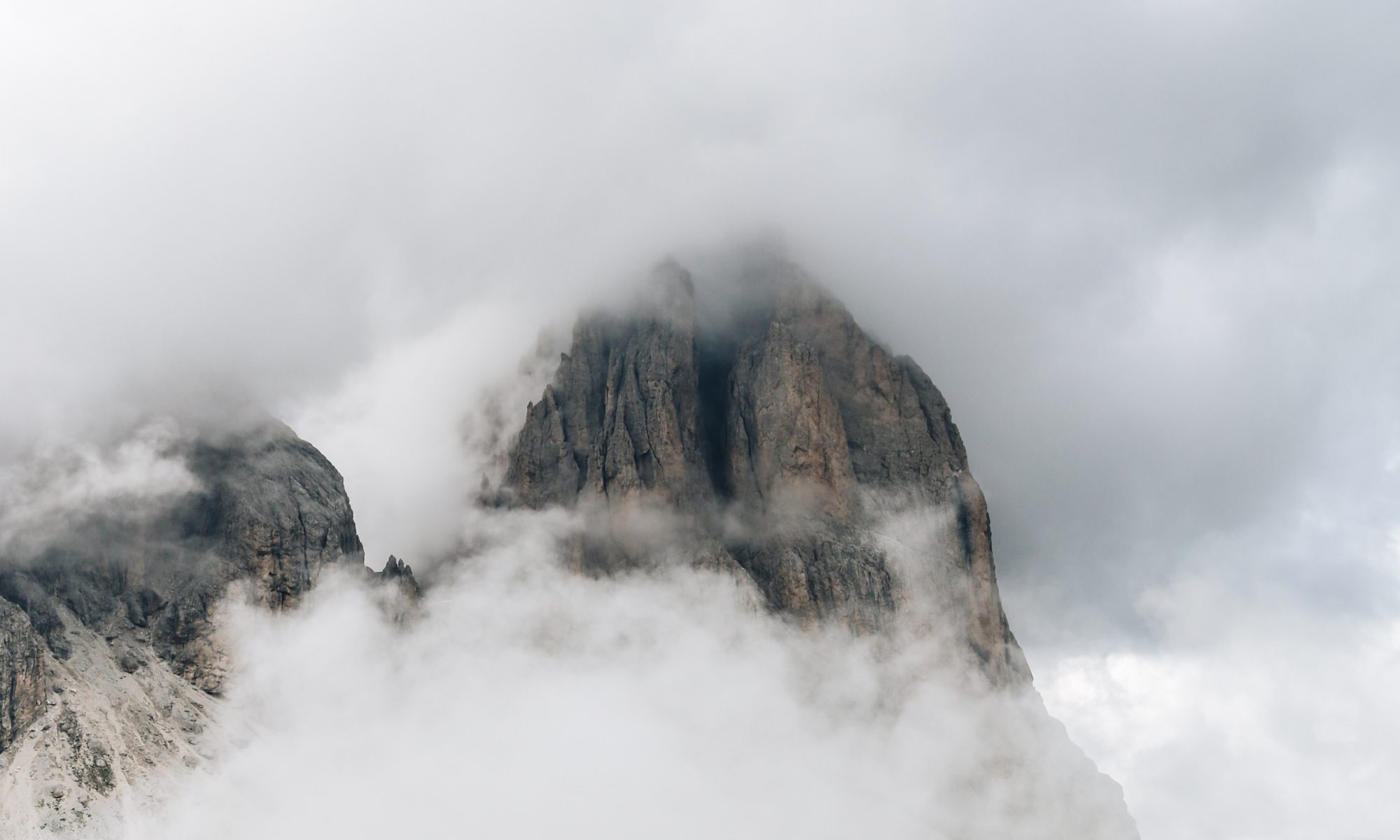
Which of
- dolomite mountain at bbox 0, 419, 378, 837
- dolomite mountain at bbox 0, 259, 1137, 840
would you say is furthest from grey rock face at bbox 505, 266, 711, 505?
dolomite mountain at bbox 0, 419, 378, 837

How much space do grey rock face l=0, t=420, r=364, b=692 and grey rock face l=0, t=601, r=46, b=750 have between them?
8.22 feet

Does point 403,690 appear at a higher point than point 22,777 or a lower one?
higher

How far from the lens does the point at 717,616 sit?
598ft

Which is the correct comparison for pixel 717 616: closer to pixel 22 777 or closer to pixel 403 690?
pixel 403 690

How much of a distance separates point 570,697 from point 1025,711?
250ft

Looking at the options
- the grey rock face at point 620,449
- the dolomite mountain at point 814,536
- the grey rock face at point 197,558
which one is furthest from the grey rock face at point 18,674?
the grey rock face at point 620,449

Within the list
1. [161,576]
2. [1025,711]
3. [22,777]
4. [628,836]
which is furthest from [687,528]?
[22,777]

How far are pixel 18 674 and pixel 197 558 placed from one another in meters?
29.4

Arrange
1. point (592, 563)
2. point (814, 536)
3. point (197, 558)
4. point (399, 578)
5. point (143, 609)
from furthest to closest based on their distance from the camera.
→ point (814, 536), point (592, 563), point (399, 578), point (197, 558), point (143, 609)

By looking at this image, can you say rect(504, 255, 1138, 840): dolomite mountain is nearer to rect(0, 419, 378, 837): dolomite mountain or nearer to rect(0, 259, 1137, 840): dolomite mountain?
rect(0, 259, 1137, 840): dolomite mountain

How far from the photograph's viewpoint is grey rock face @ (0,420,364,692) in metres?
147

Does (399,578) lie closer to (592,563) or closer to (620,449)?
(592,563)

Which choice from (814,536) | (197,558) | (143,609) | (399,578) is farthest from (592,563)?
(143,609)

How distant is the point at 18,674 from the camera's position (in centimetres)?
13075
